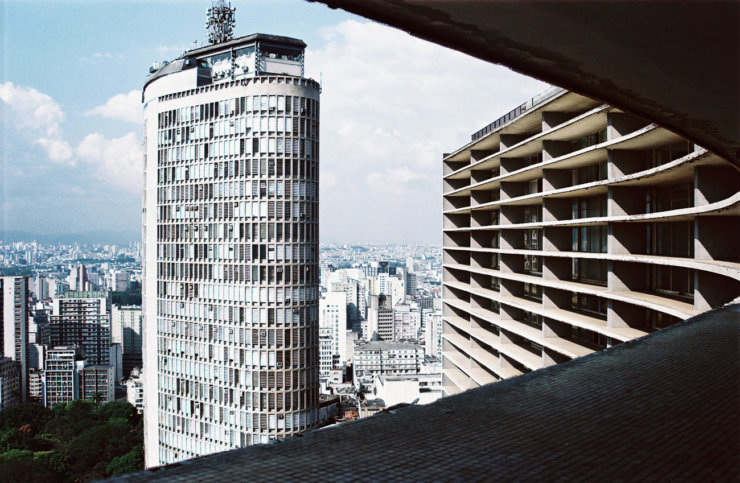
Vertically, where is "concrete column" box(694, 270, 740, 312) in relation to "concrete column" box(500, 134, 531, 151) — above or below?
below

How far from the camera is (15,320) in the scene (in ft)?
276

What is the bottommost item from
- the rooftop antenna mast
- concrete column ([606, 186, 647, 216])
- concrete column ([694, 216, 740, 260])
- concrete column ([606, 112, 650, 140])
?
concrete column ([694, 216, 740, 260])

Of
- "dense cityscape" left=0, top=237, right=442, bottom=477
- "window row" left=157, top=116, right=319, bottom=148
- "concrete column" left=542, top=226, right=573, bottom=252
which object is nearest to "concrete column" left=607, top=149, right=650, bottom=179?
"concrete column" left=542, top=226, right=573, bottom=252

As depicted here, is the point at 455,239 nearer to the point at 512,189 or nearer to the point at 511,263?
the point at 511,263

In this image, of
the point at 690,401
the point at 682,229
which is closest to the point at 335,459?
the point at 690,401

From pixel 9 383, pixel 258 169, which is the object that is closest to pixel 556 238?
pixel 258 169

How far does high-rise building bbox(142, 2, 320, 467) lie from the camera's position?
112 ft

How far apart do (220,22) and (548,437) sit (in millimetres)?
→ 44226

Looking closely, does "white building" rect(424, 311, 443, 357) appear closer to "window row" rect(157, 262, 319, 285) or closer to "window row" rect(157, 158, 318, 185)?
"window row" rect(157, 262, 319, 285)

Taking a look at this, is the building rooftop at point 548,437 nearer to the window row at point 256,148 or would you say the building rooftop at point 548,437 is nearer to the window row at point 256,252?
the window row at point 256,252

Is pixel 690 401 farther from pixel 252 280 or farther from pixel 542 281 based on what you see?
pixel 252 280

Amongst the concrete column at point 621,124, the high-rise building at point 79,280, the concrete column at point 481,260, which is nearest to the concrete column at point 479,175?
the concrete column at point 481,260

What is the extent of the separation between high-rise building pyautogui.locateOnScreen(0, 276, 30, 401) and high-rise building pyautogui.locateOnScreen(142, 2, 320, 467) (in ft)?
189

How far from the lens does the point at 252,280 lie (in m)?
34.7
